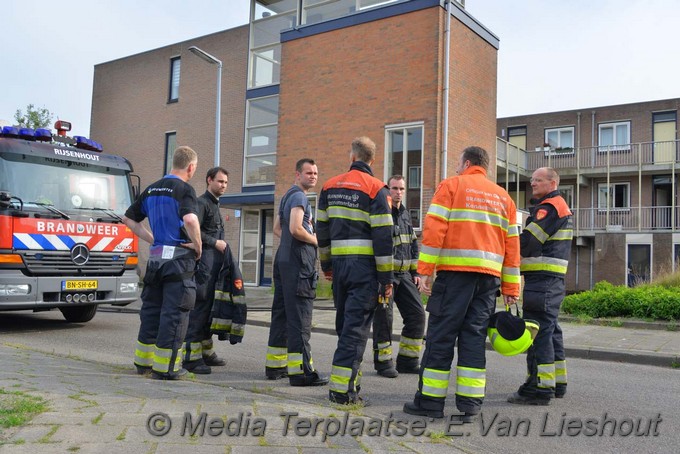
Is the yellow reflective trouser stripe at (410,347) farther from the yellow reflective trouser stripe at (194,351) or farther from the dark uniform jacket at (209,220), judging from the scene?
the dark uniform jacket at (209,220)

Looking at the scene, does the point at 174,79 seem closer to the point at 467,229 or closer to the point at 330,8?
the point at 330,8

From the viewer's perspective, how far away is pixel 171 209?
18.6 feet

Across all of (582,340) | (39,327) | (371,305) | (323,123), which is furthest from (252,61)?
(371,305)

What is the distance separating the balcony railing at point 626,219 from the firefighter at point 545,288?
23.0m

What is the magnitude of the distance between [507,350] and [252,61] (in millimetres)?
19712

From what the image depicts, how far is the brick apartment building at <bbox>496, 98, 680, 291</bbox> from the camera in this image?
26234 millimetres

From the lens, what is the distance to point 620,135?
30.1 m

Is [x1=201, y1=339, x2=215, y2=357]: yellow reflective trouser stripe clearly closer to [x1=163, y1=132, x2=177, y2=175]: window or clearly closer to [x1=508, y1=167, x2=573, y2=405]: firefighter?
[x1=508, y1=167, x2=573, y2=405]: firefighter

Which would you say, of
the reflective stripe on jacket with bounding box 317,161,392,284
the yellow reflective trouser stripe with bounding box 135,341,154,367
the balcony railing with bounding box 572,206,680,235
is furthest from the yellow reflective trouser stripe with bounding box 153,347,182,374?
the balcony railing with bounding box 572,206,680,235

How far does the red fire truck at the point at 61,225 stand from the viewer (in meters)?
8.46

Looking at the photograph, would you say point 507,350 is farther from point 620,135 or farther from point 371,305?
point 620,135

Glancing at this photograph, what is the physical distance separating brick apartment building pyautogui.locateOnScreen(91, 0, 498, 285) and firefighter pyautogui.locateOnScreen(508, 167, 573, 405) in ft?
34.0

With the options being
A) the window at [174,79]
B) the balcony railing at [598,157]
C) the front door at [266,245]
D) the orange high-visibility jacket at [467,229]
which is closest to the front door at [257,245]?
the front door at [266,245]

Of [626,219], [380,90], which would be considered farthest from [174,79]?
[626,219]
